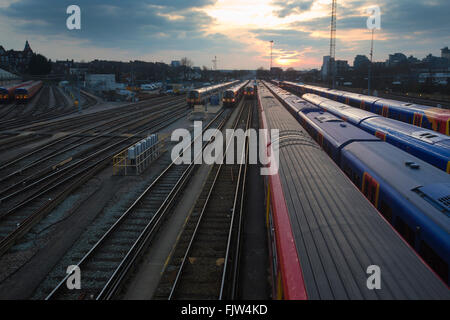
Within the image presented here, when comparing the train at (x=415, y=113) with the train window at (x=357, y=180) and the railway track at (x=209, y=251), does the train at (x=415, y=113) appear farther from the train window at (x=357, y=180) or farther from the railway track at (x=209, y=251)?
the railway track at (x=209, y=251)

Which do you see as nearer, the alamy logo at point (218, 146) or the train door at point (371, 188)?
the train door at point (371, 188)

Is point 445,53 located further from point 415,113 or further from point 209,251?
point 209,251

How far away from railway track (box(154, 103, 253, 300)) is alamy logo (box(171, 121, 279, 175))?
9.13 ft

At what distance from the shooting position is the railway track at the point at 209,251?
8.07 metres

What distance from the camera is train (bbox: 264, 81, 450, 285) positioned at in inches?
223

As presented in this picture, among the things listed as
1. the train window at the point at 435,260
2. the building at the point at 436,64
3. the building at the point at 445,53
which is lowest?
the train window at the point at 435,260

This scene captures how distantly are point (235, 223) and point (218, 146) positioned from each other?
1244cm

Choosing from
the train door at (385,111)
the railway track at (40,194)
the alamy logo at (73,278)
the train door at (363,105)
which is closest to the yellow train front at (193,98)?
the railway track at (40,194)

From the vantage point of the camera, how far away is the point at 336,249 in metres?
5.21

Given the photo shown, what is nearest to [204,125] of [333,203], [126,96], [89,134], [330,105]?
[89,134]

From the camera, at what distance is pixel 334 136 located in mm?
13336

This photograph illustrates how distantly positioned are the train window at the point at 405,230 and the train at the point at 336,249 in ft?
2.79

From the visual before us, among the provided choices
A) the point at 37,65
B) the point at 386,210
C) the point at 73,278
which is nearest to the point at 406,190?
the point at 386,210
